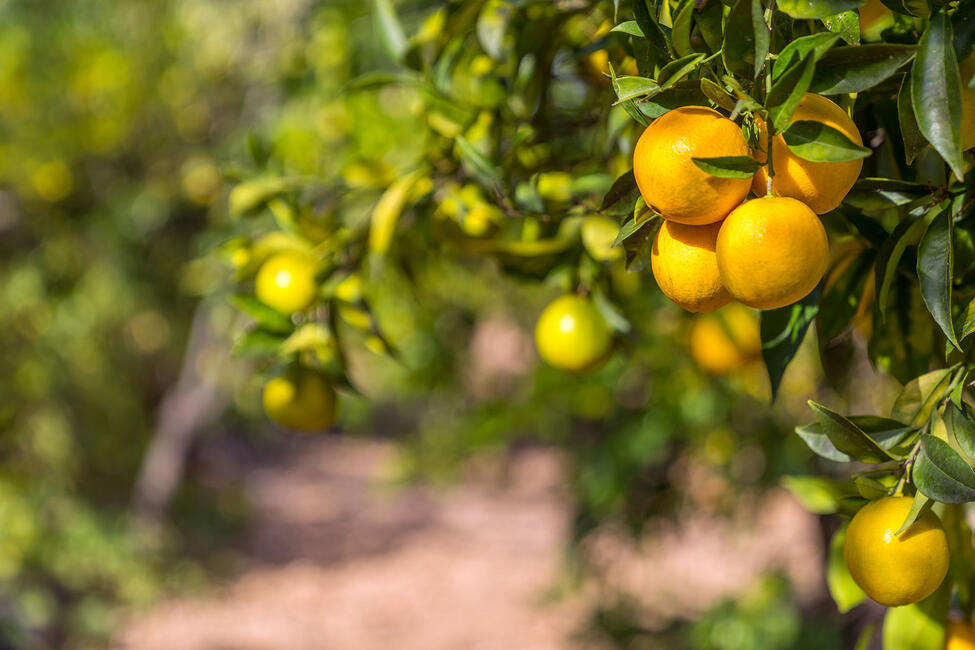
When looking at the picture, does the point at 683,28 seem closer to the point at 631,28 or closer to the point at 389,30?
the point at 631,28

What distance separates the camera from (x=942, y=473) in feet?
1.31

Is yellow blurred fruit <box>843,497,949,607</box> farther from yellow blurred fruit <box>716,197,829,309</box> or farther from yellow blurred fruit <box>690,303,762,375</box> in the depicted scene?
yellow blurred fruit <box>690,303,762,375</box>

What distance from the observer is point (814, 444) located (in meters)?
0.46

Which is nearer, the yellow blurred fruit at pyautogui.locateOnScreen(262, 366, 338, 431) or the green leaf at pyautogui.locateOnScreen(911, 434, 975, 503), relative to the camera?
the green leaf at pyautogui.locateOnScreen(911, 434, 975, 503)

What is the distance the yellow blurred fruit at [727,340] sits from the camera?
92 cm

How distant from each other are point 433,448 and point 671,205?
199cm

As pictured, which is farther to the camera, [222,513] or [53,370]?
[222,513]

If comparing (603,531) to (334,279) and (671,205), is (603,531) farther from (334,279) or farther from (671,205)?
(671,205)

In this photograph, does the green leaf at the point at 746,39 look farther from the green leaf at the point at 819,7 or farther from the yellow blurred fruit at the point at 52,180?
the yellow blurred fruit at the point at 52,180

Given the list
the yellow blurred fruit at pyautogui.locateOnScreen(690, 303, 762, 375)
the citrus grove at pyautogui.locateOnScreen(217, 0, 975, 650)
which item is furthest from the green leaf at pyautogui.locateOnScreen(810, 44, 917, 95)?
the yellow blurred fruit at pyautogui.locateOnScreen(690, 303, 762, 375)

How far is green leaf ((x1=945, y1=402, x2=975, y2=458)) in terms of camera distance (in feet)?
1.34

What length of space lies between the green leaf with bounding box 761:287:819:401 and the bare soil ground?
1.49 meters

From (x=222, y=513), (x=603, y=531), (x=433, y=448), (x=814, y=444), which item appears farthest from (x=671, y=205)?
(x=222, y=513)

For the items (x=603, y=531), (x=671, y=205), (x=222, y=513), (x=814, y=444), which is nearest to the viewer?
(x=671, y=205)
